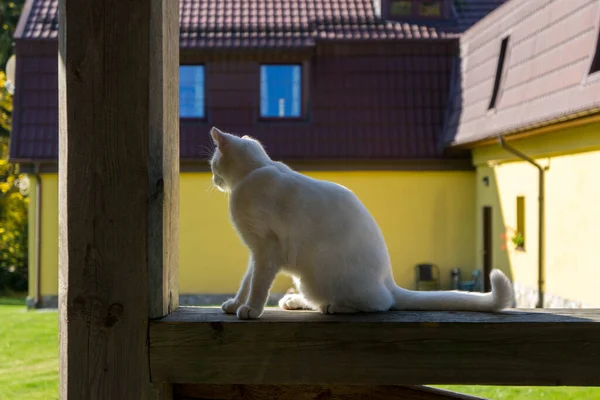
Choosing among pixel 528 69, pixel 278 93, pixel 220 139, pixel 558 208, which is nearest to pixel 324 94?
pixel 278 93

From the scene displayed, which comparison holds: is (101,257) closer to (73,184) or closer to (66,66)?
(73,184)

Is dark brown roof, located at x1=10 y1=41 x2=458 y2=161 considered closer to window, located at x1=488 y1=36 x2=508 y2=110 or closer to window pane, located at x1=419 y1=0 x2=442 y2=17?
window pane, located at x1=419 y1=0 x2=442 y2=17

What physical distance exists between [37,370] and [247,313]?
665 centimetres

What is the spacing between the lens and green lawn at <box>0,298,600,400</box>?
664 cm

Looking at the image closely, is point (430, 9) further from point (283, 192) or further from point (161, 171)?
point (161, 171)

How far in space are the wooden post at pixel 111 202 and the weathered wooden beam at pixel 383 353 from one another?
0.08m

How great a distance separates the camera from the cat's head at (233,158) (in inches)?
87.3

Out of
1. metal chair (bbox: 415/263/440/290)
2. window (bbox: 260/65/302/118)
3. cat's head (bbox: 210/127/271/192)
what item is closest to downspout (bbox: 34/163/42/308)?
window (bbox: 260/65/302/118)

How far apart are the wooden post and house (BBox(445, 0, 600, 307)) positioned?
7.45 m

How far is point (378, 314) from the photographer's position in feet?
Result: 6.48

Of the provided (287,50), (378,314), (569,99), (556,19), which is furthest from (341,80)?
(378,314)

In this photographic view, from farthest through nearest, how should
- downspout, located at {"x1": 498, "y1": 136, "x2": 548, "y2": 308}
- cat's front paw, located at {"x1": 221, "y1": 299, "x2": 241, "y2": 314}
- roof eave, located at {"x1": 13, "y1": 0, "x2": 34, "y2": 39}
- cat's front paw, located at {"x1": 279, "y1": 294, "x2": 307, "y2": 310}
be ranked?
roof eave, located at {"x1": 13, "y1": 0, "x2": 34, "y2": 39} < downspout, located at {"x1": 498, "y1": 136, "x2": 548, "y2": 308} < cat's front paw, located at {"x1": 279, "y1": 294, "x2": 307, "y2": 310} < cat's front paw, located at {"x1": 221, "y1": 299, "x2": 241, "y2": 314}

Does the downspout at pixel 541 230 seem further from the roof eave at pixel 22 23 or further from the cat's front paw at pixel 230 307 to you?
the cat's front paw at pixel 230 307

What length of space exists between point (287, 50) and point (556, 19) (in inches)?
216
